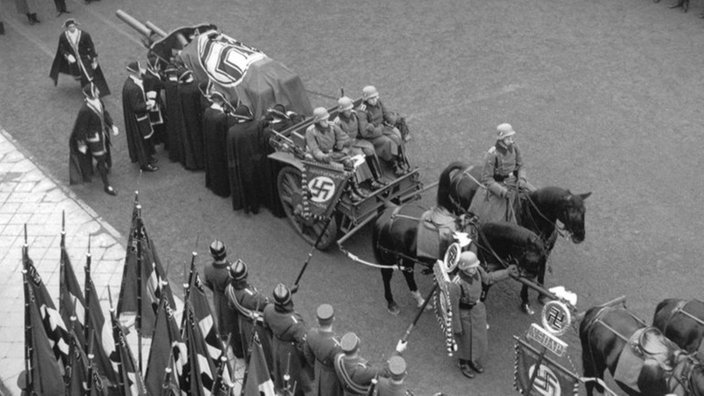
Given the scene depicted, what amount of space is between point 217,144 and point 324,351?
478cm

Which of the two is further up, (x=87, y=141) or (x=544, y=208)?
(x=544, y=208)

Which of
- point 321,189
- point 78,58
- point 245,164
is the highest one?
point 78,58

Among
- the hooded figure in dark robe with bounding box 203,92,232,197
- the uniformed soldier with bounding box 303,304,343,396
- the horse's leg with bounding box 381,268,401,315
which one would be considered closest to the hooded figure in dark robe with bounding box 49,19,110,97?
the hooded figure in dark robe with bounding box 203,92,232,197

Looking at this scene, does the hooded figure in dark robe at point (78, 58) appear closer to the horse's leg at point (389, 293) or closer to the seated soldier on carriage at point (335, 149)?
the seated soldier on carriage at point (335, 149)

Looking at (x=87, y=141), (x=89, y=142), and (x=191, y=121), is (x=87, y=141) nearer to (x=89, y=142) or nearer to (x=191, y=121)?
(x=89, y=142)

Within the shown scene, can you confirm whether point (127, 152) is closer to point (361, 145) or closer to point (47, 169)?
point (47, 169)

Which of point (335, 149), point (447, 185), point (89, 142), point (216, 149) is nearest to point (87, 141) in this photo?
point (89, 142)

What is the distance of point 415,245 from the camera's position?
905cm

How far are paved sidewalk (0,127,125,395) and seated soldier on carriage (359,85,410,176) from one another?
3.45m

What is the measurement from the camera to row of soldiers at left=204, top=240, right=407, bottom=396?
274 inches

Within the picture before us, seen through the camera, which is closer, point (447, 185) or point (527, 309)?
point (527, 309)

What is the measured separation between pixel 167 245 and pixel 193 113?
2065 millimetres

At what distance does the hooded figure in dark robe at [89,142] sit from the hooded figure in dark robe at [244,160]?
6.11 feet

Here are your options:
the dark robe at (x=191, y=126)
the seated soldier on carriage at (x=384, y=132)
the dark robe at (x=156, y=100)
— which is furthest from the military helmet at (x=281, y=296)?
the dark robe at (x=156, y=100)
